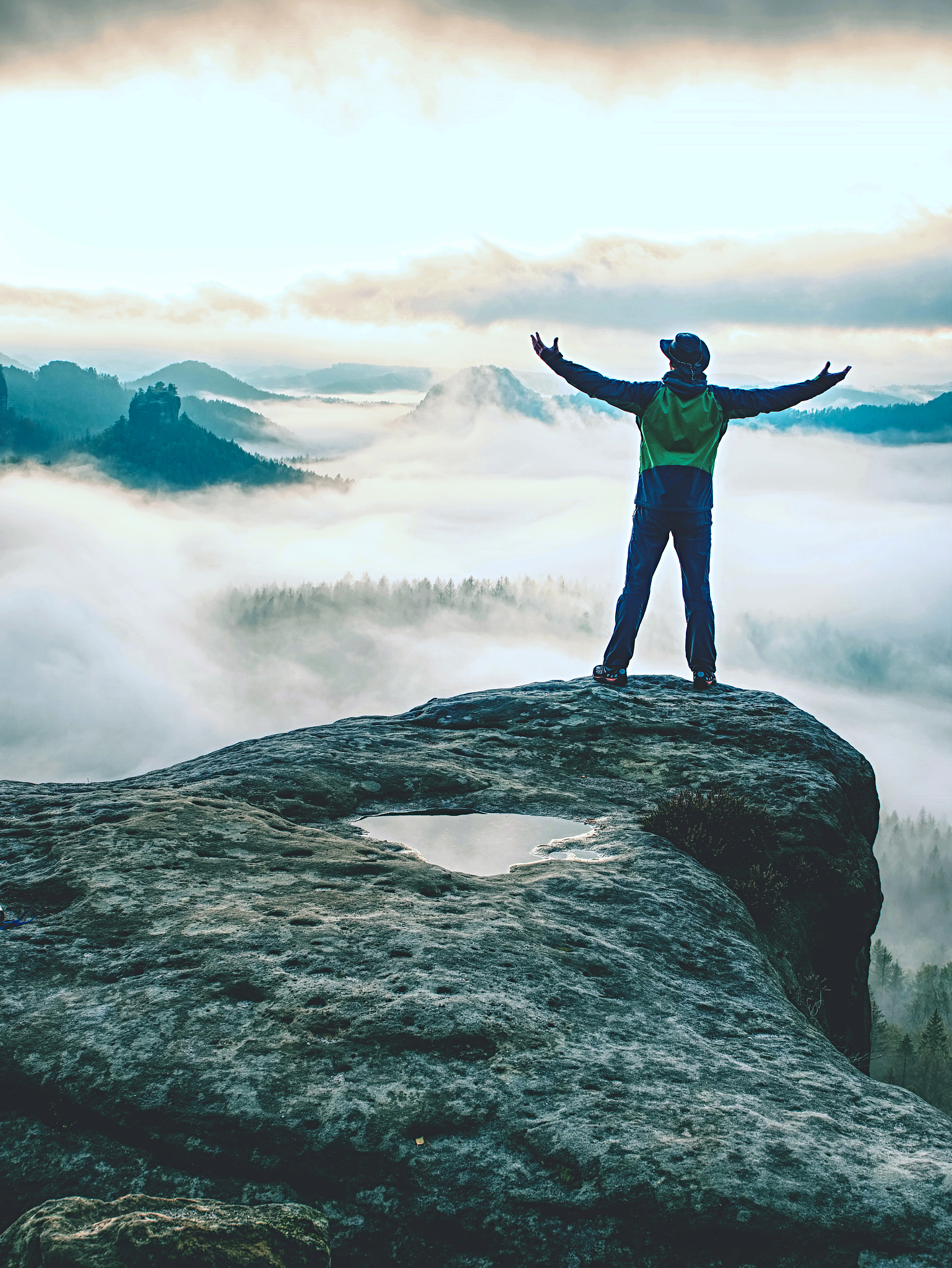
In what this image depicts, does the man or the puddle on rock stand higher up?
the man

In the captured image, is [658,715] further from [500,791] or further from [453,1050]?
[453,1050]

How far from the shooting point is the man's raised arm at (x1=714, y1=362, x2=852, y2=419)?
1390 cm

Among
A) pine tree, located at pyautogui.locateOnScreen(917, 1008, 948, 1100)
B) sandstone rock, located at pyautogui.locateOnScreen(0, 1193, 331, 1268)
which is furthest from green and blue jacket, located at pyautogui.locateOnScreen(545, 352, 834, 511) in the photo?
pine tree, located at pyautogui.locateOnScreen(917, 1008, 948, 1100)

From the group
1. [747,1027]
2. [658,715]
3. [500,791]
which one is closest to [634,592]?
[658,715]

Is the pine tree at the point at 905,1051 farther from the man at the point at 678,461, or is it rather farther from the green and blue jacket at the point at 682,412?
the green and blue jacket at the point at 682,412

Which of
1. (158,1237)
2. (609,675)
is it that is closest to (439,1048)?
(158,1237)

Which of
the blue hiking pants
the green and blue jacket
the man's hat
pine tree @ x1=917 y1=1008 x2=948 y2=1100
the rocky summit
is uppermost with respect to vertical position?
the man's hat

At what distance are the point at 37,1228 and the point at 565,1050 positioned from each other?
2968 millimetres

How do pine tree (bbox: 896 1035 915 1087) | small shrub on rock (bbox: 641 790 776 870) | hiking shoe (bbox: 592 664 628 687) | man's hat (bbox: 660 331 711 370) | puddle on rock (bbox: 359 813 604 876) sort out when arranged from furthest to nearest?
pine tree (bbox: 896 1035 915 1087) → hiking shoe (bbox: 592 664 628 687) → man's hat (bbox: 660 331 711 370) → small shrub on rock (bbox: 641 790 776 870) → puddle on rock (bbox: 359 813 604 876)

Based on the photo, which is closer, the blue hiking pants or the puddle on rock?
the puddle on rock

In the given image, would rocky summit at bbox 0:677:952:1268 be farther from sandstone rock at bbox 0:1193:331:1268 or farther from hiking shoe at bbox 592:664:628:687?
hiking shoe at bbox 592:664:628:687

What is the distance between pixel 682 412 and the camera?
45.3 feet

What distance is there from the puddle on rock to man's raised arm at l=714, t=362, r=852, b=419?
25.9 ft

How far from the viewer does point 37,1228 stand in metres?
2.85
